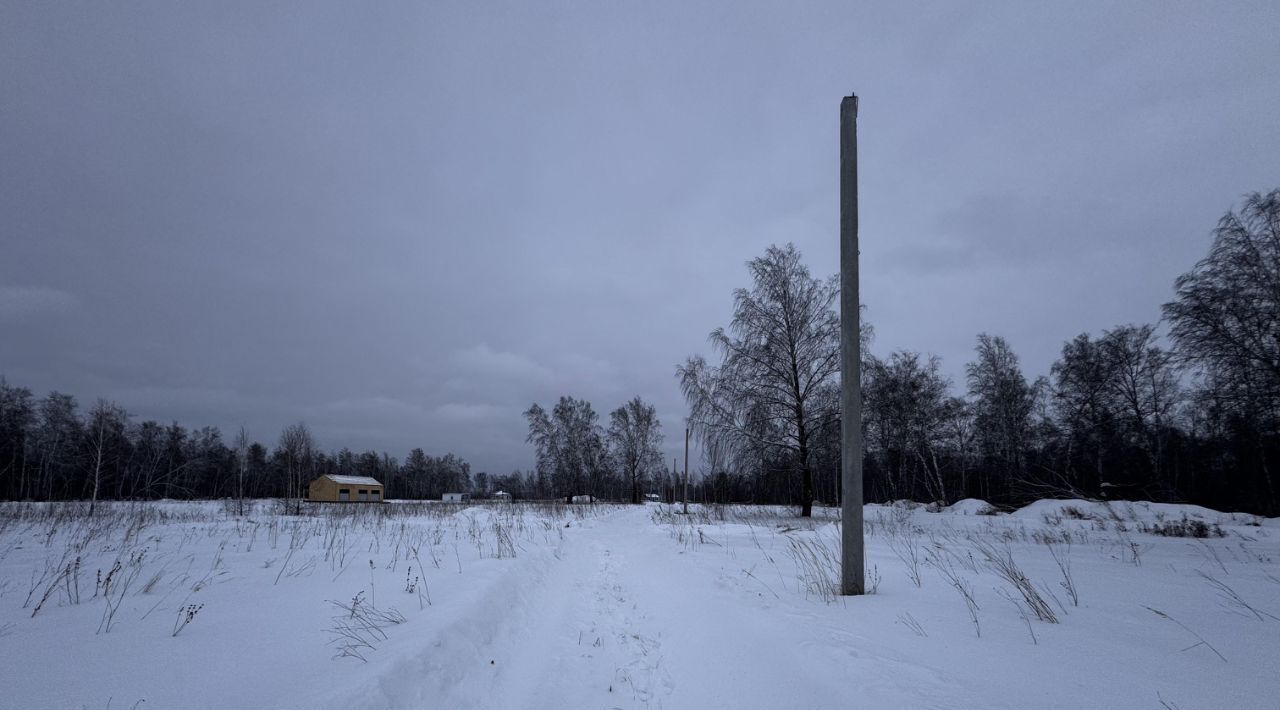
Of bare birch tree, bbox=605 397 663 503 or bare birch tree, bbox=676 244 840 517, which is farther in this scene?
bare birch tree, bbox=605 397 663 503

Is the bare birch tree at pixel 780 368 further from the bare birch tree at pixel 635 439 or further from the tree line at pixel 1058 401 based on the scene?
the bare birch tree at pixel 635 439

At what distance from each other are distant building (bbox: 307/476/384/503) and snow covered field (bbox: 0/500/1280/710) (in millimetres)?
53319

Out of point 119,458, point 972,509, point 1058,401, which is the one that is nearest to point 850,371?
point 972,509

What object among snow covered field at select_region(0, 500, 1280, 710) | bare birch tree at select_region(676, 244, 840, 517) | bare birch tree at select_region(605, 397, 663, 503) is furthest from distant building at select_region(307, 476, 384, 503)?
snow covered field at select_region(0, 500, 1280, 710)

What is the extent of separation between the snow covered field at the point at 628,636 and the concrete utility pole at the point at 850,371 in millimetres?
477

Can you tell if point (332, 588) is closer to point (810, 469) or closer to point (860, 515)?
point (860, 515)

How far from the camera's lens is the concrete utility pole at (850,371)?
493 cm

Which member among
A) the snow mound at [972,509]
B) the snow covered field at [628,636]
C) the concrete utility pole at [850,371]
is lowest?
the snow mound at [972,509]

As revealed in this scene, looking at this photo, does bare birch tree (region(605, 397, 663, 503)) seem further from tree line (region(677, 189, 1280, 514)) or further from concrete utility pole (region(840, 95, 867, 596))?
concrete utility pole (region(840, 95, 867, 596))

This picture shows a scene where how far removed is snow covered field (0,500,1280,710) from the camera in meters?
2.46

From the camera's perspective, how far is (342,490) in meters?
52.9

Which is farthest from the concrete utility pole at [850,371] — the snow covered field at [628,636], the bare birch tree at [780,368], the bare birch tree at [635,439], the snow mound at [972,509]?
the bare birch tree at [635,439]

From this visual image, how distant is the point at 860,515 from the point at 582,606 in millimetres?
3259

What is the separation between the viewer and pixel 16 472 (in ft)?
132
